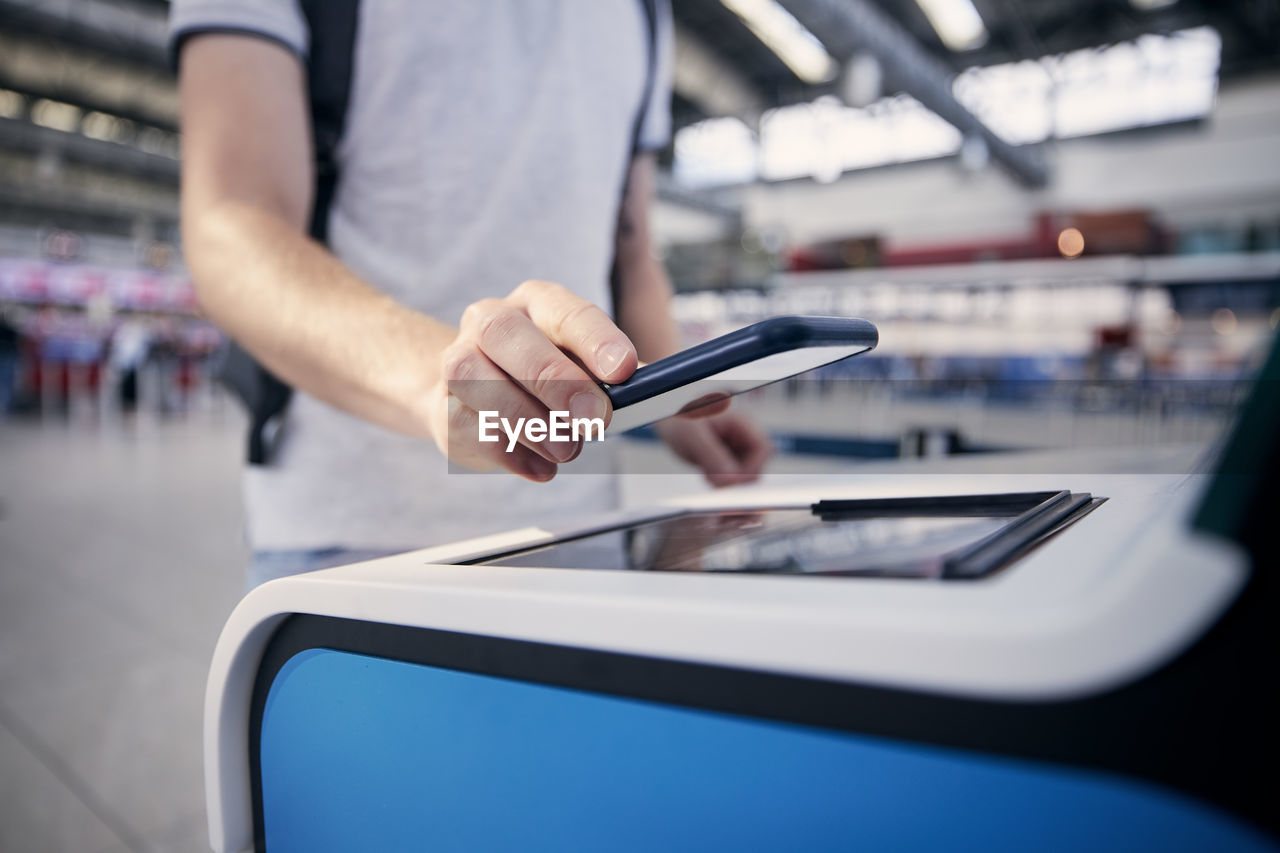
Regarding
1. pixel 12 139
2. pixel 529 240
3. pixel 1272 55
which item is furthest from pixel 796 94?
pixel 529 240

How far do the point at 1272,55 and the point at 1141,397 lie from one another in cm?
876

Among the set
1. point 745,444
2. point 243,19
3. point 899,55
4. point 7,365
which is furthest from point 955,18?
point 7,365

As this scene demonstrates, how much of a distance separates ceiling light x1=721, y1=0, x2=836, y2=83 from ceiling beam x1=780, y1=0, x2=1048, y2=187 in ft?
0.79

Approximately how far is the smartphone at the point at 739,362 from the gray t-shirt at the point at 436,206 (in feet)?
1.45

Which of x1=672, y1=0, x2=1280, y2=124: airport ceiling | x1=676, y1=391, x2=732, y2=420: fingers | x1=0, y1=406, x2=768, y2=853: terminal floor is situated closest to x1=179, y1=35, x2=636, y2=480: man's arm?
x1=676, y1=391, x2=732, y2=420: fingers

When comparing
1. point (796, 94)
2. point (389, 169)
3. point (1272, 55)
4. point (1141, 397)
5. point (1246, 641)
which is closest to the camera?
point (1246, 641)

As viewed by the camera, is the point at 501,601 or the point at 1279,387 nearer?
the point at 1279,387

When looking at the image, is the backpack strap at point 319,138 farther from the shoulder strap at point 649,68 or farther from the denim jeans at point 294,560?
the shoulder strap at point 649,68

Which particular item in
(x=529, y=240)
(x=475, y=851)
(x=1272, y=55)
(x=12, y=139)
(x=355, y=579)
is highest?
(x=1272, y=55)

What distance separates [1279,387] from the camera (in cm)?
22

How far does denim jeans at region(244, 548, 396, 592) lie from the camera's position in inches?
28.7

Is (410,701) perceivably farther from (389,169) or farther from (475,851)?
(389,169)

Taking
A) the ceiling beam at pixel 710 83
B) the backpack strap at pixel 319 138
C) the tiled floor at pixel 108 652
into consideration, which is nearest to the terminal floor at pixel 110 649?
the tiled floor at pixel 108 652

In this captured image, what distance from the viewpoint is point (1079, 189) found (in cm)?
1088
